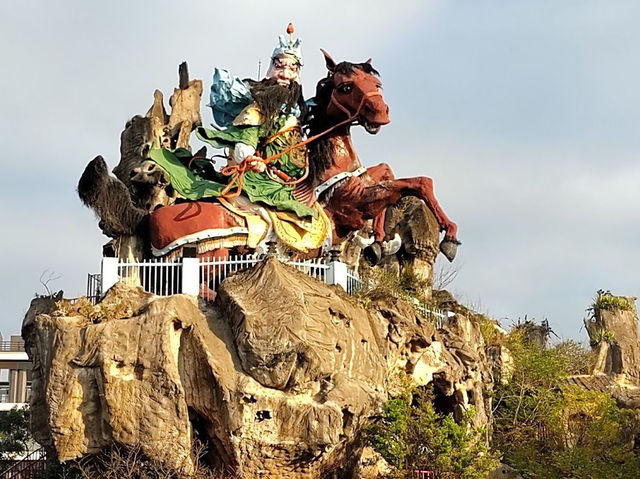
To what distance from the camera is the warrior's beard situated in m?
16.8

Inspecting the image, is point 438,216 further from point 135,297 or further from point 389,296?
point 135,297

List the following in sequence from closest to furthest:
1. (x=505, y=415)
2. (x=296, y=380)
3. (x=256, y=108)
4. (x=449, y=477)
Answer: (x=296, y=380)
(x=449, y=477)
(x=256, y=108)
(x=505, y=415)

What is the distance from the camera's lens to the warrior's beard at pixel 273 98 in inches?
659

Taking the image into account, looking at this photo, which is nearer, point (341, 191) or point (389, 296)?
point (389, 296)

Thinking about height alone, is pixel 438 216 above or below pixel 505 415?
above

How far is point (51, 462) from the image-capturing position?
51.2ft

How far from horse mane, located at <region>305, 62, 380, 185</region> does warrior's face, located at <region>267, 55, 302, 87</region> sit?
1.66 feet

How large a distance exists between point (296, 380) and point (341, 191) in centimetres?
457

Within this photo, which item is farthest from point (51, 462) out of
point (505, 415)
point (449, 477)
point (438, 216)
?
point (505, 415)

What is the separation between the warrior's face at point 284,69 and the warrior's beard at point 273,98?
0.18 m

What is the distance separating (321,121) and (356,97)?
3.07 ft

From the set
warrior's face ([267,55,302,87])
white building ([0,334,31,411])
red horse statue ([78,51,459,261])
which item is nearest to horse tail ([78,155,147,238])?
red horse statue ([78,51,459,261])

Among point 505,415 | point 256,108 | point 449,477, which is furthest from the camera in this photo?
point 505,415

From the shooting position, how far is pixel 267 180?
1622cm
